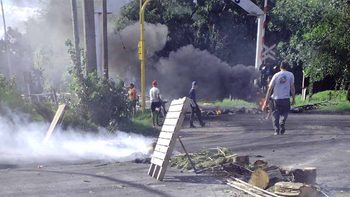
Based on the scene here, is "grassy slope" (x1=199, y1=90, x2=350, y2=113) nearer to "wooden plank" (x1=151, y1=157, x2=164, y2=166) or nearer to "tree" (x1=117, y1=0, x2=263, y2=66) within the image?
"tree" (x1=117, y1=0, x2=263, y2=66)

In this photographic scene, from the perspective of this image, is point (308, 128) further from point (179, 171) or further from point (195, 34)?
point (195, 34)

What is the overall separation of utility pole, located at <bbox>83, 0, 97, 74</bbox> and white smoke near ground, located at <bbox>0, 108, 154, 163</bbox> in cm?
279

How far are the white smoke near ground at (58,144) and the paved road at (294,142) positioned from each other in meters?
1.64

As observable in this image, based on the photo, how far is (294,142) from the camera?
948 cm

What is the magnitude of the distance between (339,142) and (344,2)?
10.4 meters

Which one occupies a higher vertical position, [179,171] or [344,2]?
[344,2]

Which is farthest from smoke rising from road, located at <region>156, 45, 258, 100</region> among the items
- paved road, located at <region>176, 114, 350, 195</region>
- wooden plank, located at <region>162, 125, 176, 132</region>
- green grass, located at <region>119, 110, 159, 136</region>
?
wooden plank, located at <region>162, 125, 176, 132</region>

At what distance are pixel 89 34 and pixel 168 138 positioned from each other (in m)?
7.60

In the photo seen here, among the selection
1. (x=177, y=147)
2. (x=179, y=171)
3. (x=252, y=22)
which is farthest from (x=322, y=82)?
(x=179, y=171)

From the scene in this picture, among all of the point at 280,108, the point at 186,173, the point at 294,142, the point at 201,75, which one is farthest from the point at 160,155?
the point at 201,75

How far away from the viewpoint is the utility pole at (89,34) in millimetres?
12719

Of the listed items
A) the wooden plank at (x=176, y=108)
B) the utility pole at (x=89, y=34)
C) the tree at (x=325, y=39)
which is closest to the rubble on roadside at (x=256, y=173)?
the wooden plank at (x=176, y=108)

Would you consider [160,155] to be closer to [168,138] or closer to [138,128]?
[168,138]

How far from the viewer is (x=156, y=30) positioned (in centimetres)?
2644
